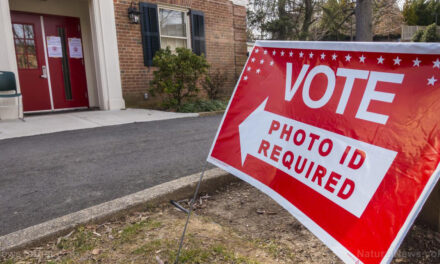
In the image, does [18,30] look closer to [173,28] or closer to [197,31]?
[173,28]

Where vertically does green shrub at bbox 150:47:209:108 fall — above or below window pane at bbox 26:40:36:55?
below

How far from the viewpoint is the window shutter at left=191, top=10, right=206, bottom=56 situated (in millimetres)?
9633

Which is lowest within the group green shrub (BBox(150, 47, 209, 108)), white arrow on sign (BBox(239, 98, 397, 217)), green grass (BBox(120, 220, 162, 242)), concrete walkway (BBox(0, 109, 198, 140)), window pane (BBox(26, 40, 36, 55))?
green grass (BBox(120, 220, 162, 242))

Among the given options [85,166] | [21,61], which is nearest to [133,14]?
[21,61]

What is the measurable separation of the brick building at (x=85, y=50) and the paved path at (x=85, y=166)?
108 inches

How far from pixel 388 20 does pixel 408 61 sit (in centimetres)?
2550

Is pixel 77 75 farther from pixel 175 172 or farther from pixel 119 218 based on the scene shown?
pixel 119 218


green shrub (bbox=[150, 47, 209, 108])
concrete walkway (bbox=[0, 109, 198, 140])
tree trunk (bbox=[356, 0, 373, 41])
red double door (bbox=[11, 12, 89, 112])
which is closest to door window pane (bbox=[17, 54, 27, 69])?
red double door (bbox=[11, 12, 89, 112])

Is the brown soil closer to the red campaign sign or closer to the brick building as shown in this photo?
the red campaign sign

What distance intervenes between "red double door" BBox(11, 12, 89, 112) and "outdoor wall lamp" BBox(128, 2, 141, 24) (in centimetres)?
148

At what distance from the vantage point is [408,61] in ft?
3.81

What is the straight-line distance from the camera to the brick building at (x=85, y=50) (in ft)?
24.7

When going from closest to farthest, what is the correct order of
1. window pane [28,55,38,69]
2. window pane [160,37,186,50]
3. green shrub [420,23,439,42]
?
1. window pane [28,55,38,69]
2. window pane [160,37,186,50]
3. green shrub [420,23,439,42]

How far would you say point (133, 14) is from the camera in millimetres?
8188
